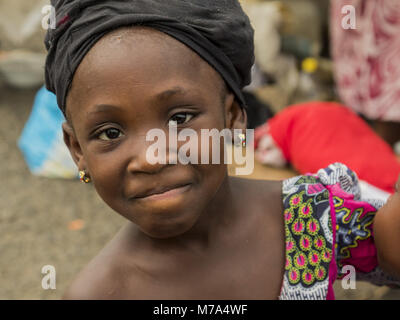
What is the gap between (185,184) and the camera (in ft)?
3.97

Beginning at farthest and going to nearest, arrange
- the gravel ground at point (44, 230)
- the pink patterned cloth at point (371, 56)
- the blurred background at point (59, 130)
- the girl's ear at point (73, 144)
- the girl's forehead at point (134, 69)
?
the pink patterned cloth at point (371, 56) < the blurred background at point (59, 130) < the gravel ground at point (44, 230) < the girl's ear at point (73, 144) < the girl's forehead at point (134, 69)

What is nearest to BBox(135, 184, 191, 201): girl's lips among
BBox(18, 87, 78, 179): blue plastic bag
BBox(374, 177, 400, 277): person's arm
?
BBox(374, 177, 400, 277): person's arm

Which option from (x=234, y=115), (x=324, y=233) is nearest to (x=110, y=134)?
(x=234, y=115)

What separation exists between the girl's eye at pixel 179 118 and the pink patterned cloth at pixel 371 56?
7.34ft

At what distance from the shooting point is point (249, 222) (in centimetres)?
156

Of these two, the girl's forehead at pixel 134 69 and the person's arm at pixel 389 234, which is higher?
the girl's forehead at pixel 134 69

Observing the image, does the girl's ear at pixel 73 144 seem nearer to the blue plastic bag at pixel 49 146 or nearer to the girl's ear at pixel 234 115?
the girl's ear at pixel 234 115

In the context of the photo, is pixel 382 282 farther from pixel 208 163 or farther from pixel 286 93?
pixel 286 93

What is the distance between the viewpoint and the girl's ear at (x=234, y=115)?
1.37 meters

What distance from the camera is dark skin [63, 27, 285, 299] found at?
1146 mm

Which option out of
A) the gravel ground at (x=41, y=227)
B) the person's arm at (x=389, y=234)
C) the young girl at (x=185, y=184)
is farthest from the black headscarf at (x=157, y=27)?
the gravel ground at (x=41, y=227)

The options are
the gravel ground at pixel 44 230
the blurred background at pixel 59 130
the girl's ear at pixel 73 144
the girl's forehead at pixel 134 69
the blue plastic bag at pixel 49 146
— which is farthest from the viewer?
the blue plastic bag at pixel 49 146

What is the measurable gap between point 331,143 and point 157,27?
1.92 metres
